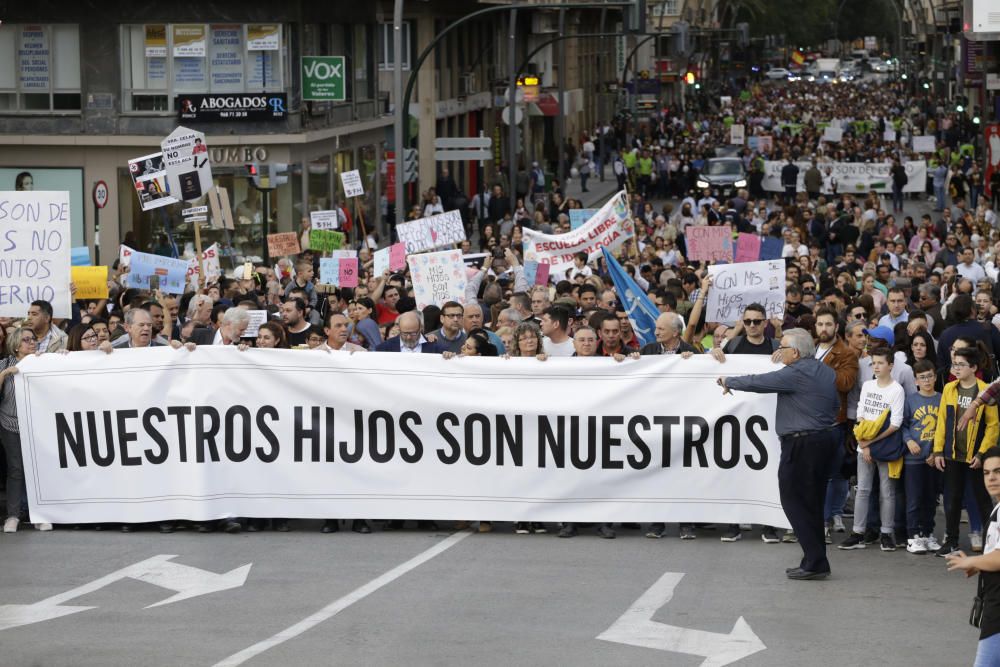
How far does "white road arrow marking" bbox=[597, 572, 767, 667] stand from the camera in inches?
381

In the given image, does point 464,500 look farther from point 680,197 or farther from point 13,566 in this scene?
point 680,197

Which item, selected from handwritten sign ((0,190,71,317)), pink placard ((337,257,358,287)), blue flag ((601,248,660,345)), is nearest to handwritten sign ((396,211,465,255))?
pink placard ((337,257,358,287))

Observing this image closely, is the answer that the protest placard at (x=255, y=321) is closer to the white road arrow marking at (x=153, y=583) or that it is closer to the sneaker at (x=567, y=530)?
the white road arrow marking at (x=153, y=583)

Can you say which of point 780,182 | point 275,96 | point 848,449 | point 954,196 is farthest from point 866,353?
point 780,182

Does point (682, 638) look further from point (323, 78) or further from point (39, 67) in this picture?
point (39, 67)

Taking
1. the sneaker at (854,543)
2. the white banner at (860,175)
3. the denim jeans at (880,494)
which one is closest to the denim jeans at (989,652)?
the denim jeans at (880,494)

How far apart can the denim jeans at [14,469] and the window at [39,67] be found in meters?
23.4

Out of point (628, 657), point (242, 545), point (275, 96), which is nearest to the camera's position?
point (628, 657)

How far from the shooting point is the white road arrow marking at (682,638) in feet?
31.7

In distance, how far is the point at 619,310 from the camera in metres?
17.7

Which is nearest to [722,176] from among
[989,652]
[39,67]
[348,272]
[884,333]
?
[39,67]

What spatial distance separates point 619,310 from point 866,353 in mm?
4633

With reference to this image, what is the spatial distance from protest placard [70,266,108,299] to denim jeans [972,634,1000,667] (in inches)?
468

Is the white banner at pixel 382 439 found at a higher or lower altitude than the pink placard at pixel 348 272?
lower
